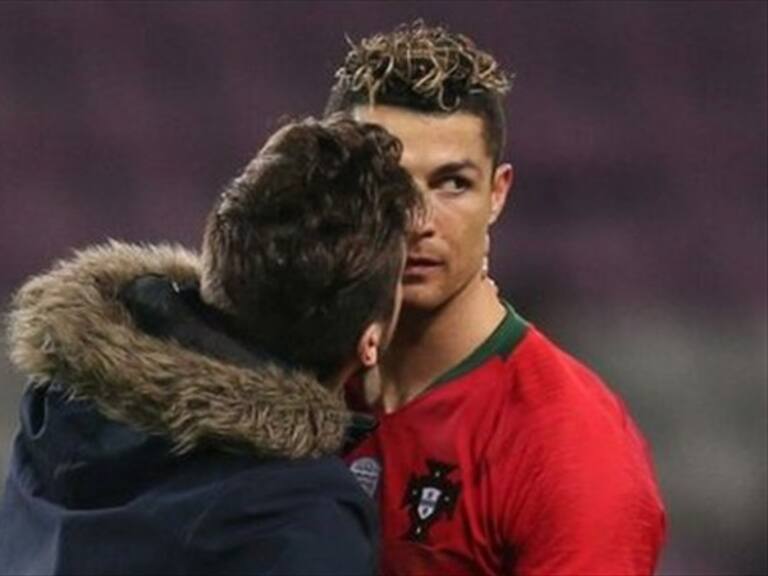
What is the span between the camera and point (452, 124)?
2.27 meters

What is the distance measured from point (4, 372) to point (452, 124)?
4.59ft

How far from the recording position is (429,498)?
7.29 ft

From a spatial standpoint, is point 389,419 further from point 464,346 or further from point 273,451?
point 273,451

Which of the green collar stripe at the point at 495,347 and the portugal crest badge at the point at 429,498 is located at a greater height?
the green collar stripe at the point at 495,347

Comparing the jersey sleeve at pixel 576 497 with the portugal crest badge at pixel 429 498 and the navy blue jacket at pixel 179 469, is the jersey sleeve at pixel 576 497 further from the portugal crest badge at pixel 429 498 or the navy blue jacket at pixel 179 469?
the navy blue jacket at pixel 179 469

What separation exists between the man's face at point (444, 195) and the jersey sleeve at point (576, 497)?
0.15 metres

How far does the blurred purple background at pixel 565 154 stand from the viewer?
12.1 feet

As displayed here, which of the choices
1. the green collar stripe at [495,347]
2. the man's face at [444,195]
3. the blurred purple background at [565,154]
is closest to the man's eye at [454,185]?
the man's face at [444,195]

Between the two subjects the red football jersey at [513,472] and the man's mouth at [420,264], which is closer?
the red football jersey at [513,472]

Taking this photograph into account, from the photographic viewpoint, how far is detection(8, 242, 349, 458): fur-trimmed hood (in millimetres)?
1932

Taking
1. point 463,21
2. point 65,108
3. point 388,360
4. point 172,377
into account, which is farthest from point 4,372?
point 172,377

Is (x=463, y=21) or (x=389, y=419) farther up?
(x=463, y=21)

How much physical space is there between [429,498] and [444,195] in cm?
27

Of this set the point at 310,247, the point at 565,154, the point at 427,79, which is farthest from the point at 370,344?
the point at 565,154
